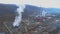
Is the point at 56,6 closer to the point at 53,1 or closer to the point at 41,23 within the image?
the point at 53,1

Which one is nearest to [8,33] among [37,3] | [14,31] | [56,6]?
[14,31]

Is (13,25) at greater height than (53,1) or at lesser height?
lesser

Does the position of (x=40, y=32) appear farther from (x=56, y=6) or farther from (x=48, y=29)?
(x=56, y=6)

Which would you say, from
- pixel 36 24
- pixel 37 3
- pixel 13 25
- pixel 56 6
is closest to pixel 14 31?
pixel 13 25

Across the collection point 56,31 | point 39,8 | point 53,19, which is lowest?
point 56,31

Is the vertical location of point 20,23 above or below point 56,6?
below

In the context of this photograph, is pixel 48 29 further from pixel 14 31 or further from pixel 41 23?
pixel 14 31

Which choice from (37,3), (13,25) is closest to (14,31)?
(13,25)
